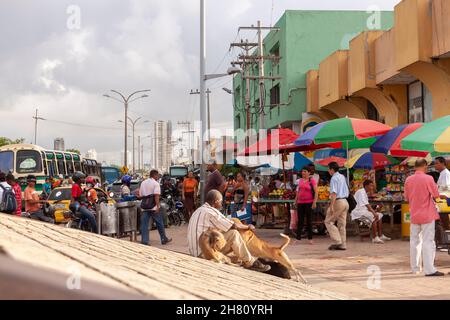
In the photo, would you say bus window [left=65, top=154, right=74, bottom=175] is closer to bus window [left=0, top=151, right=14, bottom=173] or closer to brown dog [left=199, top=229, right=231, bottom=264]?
bus window [left=0, top=151, right=14, bottom=173]

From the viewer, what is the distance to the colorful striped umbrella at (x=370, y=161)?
21.1 meters

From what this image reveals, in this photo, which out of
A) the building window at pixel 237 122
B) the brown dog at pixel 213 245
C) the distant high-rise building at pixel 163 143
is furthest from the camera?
the distant high-rise building at pixel 163 143

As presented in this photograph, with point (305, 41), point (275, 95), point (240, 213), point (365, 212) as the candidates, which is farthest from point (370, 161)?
point (275, 95)

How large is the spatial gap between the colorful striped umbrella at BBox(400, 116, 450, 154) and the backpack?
8.01 m

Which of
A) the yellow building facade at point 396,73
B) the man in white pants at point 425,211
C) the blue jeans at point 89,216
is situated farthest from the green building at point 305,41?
the man in white pants at point 425,211

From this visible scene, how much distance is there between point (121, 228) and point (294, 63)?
2770 centimetres

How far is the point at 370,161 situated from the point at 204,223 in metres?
14.5

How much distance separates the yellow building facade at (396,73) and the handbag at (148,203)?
10.9m

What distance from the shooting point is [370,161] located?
2178cm

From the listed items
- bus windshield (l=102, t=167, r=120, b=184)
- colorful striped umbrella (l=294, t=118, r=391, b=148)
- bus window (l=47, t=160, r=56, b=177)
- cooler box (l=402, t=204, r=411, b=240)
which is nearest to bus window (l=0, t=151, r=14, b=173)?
bus window (l=47, t=160, r=56, b=177)

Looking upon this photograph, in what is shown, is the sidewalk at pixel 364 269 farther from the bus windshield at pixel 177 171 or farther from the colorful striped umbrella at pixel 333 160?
the bus windshield at pixel 177 171
